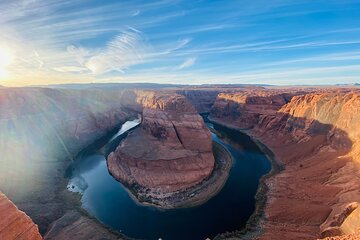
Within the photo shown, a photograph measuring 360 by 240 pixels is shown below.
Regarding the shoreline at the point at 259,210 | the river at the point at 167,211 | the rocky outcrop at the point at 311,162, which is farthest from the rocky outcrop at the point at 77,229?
the rocky outcrop at the point at 311,162

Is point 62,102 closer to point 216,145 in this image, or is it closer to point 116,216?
point 216,145

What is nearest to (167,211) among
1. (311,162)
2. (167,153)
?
(167,153)

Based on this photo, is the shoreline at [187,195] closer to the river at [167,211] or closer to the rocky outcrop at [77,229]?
the river at [167,211]

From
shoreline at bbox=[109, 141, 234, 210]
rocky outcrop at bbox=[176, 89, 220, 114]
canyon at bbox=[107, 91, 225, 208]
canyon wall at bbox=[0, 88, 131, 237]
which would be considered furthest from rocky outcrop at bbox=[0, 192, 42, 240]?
rocky outcrop at bbox=[176, 89, 220, 114]

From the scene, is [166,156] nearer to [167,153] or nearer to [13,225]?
[167,153]

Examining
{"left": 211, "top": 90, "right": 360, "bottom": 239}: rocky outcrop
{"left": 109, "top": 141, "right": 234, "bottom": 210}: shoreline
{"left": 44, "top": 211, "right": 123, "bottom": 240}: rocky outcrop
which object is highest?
{"left": 211, "top": 90, "right": 360, "bottom": 239}: rocky outcrop

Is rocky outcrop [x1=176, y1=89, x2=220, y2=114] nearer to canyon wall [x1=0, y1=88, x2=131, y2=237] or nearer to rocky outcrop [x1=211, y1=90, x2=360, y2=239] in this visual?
rocky outcrop [x1=211, y1=90, x2=360, y2=239]
